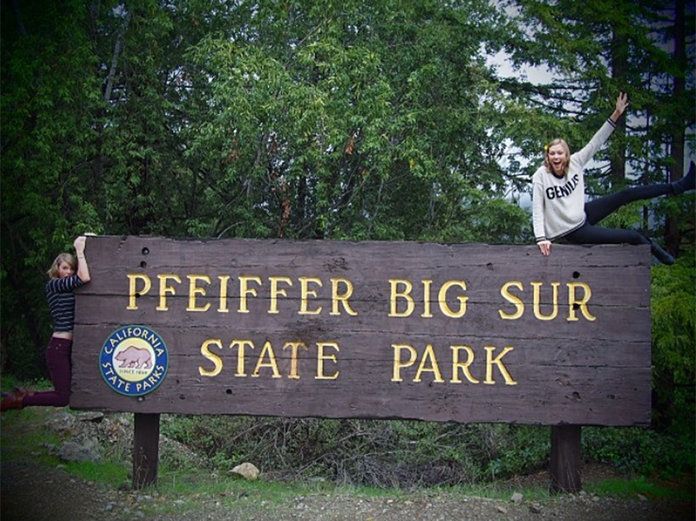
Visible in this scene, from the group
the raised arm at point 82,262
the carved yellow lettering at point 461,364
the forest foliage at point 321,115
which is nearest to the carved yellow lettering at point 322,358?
the carved yellow lettering at point 461,364

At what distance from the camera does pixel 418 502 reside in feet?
18.2

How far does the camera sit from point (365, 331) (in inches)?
225

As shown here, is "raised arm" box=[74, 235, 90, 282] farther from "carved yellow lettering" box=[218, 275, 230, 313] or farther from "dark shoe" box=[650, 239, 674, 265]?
"dark shoe" box=[650, 239, 674, 265]

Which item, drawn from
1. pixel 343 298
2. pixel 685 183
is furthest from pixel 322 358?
pixel 685 183

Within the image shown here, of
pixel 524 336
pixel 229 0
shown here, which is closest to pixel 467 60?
pixel 229 0

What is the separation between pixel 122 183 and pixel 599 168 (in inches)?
A: 323

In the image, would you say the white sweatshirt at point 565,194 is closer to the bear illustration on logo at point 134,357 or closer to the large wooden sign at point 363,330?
the large wooden sign at point 363,330

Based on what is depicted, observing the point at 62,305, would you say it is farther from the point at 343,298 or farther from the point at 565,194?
the point at 565,194

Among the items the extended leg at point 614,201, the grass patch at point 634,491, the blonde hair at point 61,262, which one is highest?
the extended leg at point 614,201

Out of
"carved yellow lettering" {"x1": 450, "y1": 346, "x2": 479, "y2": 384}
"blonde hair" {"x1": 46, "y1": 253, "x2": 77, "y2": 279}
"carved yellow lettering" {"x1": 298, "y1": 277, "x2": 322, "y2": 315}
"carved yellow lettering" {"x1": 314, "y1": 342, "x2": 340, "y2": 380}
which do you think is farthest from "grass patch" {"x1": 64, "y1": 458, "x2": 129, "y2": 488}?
"carved yellow lettering" {"x1": 450, "y1": 346, "x2": 479, "y2": 384}

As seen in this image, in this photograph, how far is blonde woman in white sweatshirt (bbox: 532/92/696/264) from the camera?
5.71m

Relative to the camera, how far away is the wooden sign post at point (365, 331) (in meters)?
5.61

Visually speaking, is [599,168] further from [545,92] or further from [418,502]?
[418,502]

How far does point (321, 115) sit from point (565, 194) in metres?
6.13
